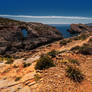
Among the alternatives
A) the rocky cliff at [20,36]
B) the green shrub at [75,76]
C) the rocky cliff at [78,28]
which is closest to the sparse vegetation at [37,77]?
the green shrub at [75,76]

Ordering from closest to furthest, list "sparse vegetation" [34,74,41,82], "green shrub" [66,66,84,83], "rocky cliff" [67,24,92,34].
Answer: "green shrub" [66,66,84,83] → "sparse vegetation" [34,74,41,82] → "rocky cliff" [67,24,92,34]

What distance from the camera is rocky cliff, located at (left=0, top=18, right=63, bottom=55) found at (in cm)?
4159

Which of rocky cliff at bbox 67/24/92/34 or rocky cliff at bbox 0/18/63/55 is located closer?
rocky cliff at bbox 0/18/63/55

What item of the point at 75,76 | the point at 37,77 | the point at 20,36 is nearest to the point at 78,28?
the point at 20,36

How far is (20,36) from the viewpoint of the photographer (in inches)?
1816

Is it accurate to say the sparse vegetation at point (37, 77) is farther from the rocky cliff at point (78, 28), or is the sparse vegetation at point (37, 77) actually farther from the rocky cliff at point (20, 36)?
the rocky cliff at point (78, 28)

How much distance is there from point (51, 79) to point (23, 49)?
39214 mm

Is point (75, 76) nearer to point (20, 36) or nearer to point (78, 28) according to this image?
point (20, 36)

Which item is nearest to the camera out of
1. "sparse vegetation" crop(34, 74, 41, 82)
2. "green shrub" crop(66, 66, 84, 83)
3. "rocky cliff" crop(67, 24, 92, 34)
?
"green shrub" crop(66, 66, 84, 83)

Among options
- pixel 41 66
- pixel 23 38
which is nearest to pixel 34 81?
pixel 41 66

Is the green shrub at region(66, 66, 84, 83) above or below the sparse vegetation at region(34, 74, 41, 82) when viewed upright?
above

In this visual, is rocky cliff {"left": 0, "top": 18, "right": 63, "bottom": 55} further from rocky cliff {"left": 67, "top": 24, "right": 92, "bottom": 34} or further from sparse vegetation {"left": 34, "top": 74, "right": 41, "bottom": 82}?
rocky cliff {"left": 67, "top": 24, "right": 92, "bottom": 34}

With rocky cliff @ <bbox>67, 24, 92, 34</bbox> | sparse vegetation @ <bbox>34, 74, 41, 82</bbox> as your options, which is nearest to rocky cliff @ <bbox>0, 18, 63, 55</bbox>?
sparse vegetation @ <bbox>34, 74, 41, 82</bbox>

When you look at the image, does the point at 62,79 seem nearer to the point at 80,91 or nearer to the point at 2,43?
the point at 80,91
